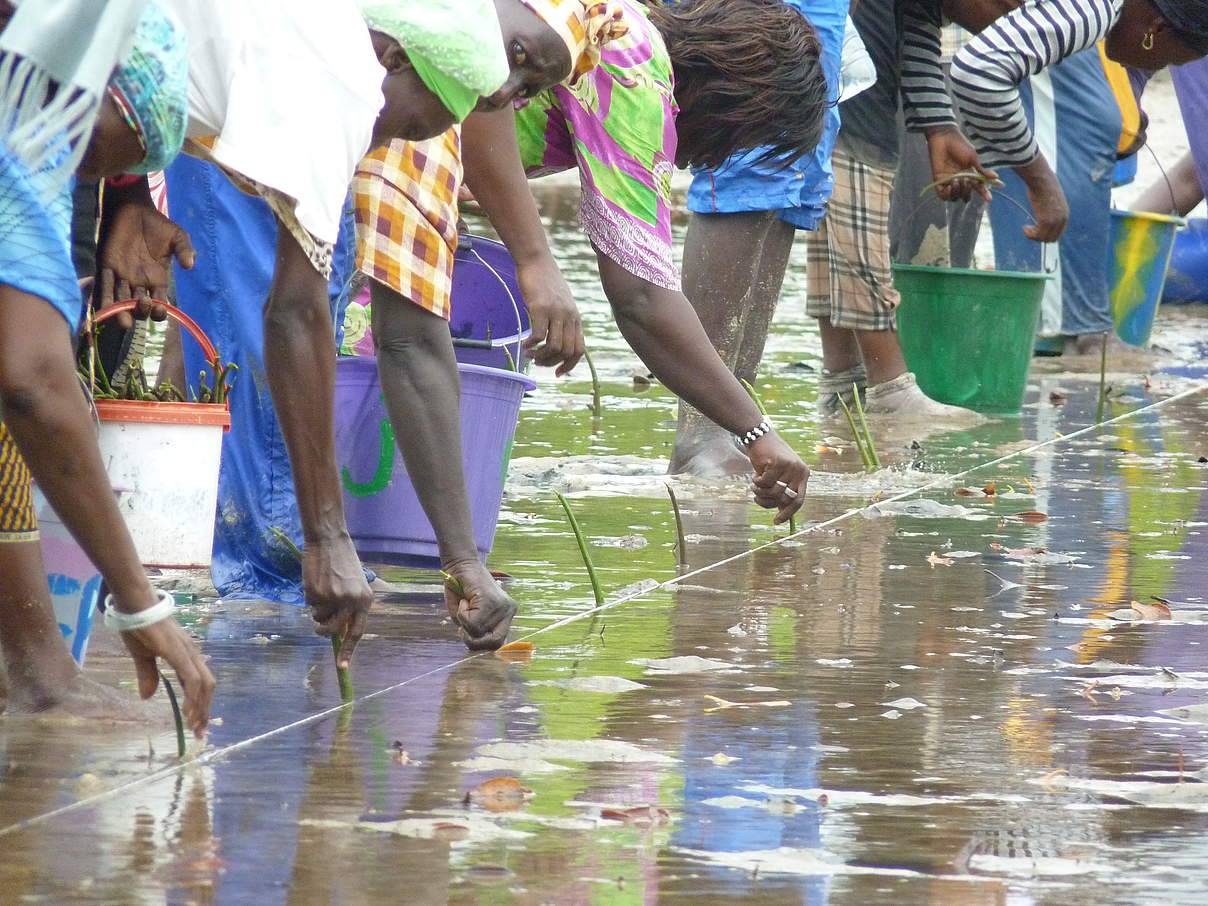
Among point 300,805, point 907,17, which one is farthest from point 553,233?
point 300,805

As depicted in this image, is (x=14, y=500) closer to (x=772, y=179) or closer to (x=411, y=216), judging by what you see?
(x=411, y=216)

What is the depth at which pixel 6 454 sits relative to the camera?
3.20 m

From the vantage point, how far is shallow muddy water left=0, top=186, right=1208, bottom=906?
260cm

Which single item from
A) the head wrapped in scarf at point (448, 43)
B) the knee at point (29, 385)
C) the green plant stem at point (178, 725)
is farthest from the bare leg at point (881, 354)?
the knee at point (29, 385)

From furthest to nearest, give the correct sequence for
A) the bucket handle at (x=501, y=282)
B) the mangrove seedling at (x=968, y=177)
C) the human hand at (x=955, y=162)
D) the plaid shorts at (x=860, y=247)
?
the plaid shorts at (x=860, y=247), the human hand at (x=955, y=162), the mangrove seedling at (x=968, y=177), the bucket handle at (x=501, y=282)

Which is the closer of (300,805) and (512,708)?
(300,805)

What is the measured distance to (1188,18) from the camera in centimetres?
630

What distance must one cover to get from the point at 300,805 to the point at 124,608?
37 cm

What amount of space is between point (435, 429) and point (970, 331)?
3.98 metres

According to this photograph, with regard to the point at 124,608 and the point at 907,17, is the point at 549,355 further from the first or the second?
the point at 907,17

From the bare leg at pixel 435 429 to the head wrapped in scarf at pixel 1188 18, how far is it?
3.29 metres

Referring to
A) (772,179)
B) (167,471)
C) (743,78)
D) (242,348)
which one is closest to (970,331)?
(772,179)

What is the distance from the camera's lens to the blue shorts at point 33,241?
2719mm

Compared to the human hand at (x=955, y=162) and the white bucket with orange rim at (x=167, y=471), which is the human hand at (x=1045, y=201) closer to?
the human hand at (x=955, y=162)
